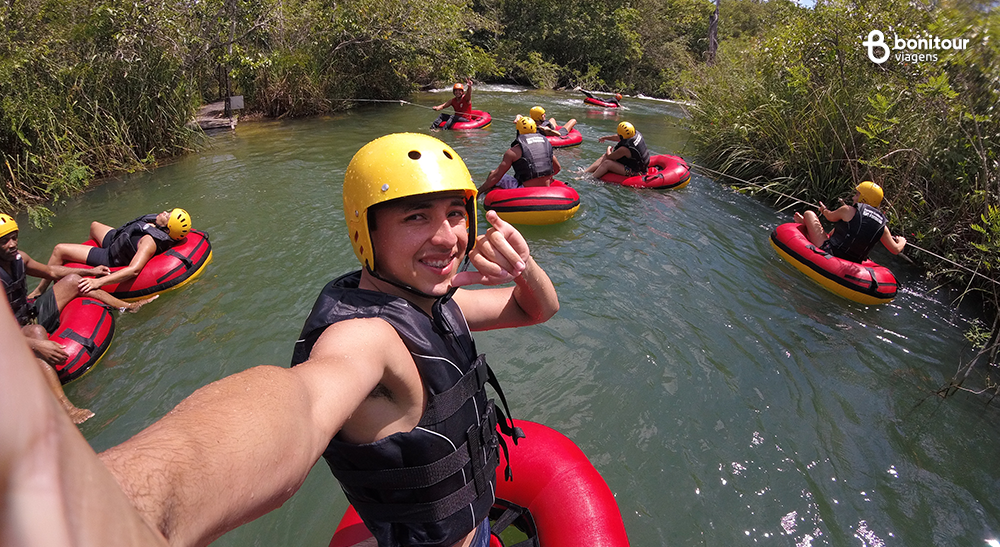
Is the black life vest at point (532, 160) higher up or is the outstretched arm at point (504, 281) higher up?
the outstretched arm at point (504, 281)

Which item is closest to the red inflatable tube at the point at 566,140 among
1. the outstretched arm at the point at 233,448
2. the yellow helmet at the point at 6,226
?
the yellow helmet at the point at 6,226

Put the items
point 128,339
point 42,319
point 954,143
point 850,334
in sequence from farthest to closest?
point 954,143, point 850,334, point 128,339, point 42,319

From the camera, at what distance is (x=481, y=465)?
2086 millimetres

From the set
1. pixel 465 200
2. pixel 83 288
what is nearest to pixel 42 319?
pixel 83 288

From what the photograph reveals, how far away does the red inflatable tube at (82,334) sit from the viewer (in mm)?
4898

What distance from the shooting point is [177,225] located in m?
6.66

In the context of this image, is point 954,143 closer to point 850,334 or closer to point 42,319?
point 850,334

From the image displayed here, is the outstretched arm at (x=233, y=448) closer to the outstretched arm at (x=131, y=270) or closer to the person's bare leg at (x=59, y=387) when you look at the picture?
the person's bare leg at (x=59, y=387)

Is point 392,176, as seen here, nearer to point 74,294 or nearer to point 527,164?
point 74,294

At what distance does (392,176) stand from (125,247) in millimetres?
6191

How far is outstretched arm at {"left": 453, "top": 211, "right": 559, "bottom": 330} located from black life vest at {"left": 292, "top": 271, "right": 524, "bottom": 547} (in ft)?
0.81

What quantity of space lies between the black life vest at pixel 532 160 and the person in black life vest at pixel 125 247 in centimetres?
514

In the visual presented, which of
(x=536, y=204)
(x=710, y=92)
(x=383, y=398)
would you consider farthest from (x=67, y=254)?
(x=710, y=92)

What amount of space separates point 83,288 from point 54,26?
9.10m
